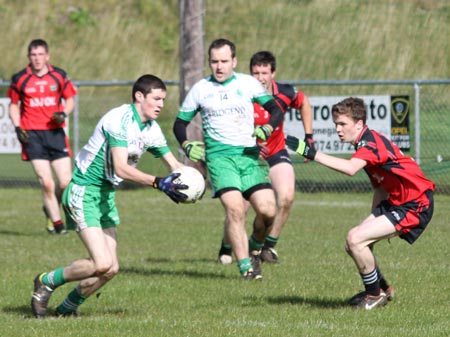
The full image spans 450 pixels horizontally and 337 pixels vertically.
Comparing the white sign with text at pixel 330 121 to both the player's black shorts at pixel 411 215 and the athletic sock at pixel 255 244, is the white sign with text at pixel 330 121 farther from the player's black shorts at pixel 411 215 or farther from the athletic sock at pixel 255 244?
the player's black shorts at pixel 411 215

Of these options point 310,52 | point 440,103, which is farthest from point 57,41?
point 440,103

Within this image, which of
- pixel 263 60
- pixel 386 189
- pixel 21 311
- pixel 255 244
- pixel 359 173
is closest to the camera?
pixel 386 189

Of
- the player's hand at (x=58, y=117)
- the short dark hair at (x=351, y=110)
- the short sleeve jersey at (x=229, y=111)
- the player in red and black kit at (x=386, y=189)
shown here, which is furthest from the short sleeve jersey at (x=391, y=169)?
the player's hand at (x=58, y=117)

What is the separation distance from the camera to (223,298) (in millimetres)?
9078

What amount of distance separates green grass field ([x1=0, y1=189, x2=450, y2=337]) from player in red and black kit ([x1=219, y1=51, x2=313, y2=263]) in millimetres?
266

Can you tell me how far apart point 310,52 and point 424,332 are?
1769 centimetres

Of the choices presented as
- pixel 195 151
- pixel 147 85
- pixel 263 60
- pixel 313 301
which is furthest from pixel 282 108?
pixel 147 85

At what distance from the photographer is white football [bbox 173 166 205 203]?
7820 millimetres

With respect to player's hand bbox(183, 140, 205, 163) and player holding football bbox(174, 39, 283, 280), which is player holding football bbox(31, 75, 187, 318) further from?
player holding football bbox(174, 39, 283, 280)

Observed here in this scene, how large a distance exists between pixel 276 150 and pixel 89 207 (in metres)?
3.78

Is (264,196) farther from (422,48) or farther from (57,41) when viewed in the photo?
(57,41)

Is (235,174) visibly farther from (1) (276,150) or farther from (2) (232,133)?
(1) (276,150)

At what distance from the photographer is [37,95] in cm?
1414

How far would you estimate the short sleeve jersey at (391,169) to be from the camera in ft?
26.9
